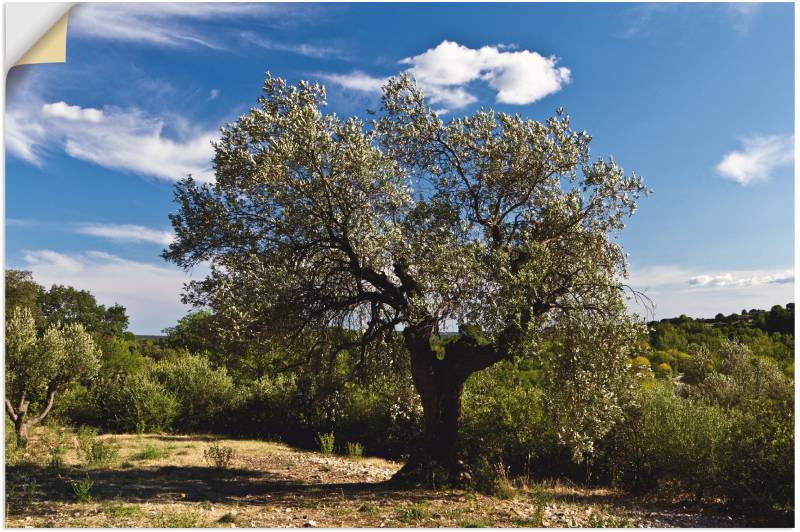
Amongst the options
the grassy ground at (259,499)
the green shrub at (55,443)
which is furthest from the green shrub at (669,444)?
the green shrub at (55,443)

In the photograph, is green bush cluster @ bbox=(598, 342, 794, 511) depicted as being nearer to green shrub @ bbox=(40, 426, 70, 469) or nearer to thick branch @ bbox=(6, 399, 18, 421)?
green shrub @ bbox=(40, 426, 70, 469)

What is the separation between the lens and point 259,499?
10.5 metres

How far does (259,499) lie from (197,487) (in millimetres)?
2088

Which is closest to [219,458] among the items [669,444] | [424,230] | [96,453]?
[96,453]

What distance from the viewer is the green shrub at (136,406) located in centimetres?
2055

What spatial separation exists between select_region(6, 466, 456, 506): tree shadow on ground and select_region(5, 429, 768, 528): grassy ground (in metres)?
0.02

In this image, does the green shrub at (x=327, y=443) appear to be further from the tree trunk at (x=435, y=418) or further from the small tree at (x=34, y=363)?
the small tree at (x=34, y=363)

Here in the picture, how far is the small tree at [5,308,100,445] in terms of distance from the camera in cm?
1620

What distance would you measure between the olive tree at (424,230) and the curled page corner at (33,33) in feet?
11.7

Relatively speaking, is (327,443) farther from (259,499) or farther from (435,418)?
(259,499)

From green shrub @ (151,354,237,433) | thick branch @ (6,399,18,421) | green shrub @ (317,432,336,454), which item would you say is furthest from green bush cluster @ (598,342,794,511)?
thick branch @ (6,399,18,421)

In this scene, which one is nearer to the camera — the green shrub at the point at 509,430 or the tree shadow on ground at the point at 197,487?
the tree shadow on ground at the point at 197,487

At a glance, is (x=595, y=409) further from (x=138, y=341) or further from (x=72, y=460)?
(x=138, y=341)

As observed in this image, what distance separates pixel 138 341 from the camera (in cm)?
4406
